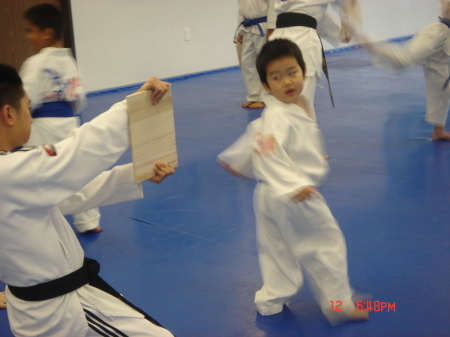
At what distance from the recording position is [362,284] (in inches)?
101

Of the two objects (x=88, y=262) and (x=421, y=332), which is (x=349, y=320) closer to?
(x=421, y=332)

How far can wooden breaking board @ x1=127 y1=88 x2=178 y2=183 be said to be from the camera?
1.64 m

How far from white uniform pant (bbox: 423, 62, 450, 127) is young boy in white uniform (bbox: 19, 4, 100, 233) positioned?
2.78 meters

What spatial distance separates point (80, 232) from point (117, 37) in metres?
4.40

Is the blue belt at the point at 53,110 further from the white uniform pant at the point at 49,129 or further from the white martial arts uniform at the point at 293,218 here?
the white martial arts uniform at the point at 293,218

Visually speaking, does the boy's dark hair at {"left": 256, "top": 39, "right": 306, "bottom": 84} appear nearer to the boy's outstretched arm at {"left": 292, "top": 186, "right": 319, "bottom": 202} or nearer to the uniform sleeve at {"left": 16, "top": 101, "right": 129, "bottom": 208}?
the boy's outstretched arm at {"left": 292, "top": 186, "right": 319, "bottom": 202}

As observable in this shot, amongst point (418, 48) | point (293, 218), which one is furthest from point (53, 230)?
point (418, 48)

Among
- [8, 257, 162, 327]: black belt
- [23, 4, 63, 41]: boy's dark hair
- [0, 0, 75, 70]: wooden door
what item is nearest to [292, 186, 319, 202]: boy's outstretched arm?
[8, 257, 162, 327]: black belt

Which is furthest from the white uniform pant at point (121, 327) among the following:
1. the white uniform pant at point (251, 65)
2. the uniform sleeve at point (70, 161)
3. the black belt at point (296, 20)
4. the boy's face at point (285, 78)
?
the white uniform pant at point (251, 65)

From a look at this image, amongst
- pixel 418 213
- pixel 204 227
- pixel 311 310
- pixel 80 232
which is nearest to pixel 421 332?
pixel 311 310

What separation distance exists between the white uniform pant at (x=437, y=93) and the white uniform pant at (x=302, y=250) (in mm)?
2621

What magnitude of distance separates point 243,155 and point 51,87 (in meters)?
1.24

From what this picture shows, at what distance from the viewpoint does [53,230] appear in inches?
63.2

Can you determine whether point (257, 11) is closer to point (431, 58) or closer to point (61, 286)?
point (431, 58)
